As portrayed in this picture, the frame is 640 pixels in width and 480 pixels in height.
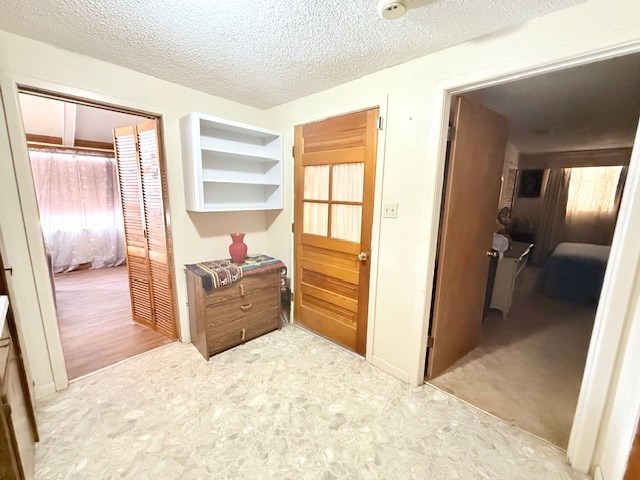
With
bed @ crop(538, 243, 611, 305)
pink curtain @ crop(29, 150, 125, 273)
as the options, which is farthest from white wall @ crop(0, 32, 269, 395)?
bed @ crop(538, 243, 611, 305)

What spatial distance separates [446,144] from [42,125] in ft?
17.2

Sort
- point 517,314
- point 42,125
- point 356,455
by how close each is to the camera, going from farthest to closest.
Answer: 1. point 42,125
2. point 517,314
3. point 356,455

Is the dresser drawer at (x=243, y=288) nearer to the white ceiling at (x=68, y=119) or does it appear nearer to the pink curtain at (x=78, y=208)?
the white ceiling at (x=68, y=119)

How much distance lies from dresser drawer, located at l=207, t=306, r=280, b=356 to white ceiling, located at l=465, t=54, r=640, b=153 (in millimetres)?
2669

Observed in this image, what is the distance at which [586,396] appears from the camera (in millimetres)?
1312

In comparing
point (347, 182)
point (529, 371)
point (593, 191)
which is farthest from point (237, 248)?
point (593, 191)

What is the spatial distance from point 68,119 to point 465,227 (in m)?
4.96

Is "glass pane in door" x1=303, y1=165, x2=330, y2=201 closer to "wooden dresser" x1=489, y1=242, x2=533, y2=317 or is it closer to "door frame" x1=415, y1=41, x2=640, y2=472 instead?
"door frame" x1=415, y1=41, x2=640, y2=472

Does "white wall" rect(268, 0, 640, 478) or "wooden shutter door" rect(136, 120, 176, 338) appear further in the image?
"wooden shutter door" rect(136, 120, 176, 338)

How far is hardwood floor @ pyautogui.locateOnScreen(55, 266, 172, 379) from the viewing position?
7.20ft

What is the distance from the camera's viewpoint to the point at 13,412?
41.1 inches

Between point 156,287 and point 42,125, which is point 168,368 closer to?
point 156,287

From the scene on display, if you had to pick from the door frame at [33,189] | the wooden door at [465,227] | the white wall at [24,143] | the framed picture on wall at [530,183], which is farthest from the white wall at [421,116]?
the framed picture on wall at [530,183]

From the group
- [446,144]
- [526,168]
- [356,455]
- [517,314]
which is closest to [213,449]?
[356,455]
